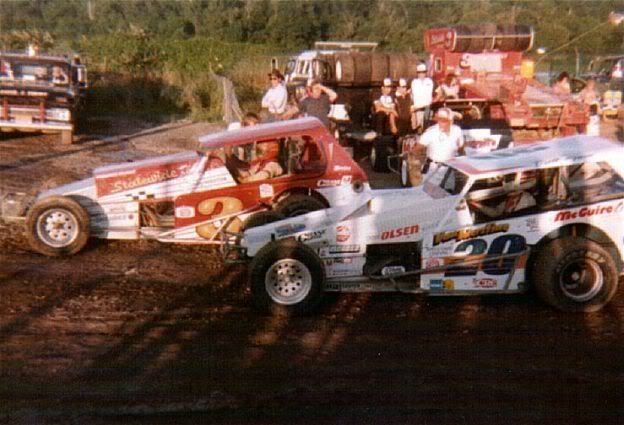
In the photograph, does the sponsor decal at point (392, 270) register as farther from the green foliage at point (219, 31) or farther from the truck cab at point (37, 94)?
the green foliage at point (219, 31)

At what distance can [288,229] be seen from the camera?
26.1 feet

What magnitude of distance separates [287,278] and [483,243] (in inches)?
71.5

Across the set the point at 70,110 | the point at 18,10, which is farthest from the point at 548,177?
the point at 18,10

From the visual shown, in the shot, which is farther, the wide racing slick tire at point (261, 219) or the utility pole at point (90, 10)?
the utility pole at point (90, 10)

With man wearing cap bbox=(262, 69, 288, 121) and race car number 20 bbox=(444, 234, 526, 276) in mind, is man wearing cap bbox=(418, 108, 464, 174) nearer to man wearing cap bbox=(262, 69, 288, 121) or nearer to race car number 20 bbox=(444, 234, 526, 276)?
race car number 20 bbox=(444, 234, 526, 276)

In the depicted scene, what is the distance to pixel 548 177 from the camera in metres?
7.73

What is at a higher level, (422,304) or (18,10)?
(18,10)

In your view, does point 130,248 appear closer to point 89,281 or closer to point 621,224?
point 89,281

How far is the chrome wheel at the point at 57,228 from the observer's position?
952cm

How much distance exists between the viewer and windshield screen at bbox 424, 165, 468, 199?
7.94 metres

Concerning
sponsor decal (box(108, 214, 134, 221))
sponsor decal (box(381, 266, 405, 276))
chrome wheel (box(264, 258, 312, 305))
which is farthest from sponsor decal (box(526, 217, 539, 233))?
sponsor decal (box(108, 214, 134, 221))

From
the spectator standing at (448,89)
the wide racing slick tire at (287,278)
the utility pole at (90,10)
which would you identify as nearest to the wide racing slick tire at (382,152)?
the spectator standing at (448,89)

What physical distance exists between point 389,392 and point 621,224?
3175 mm

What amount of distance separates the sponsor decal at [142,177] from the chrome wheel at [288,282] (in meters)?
2.59
